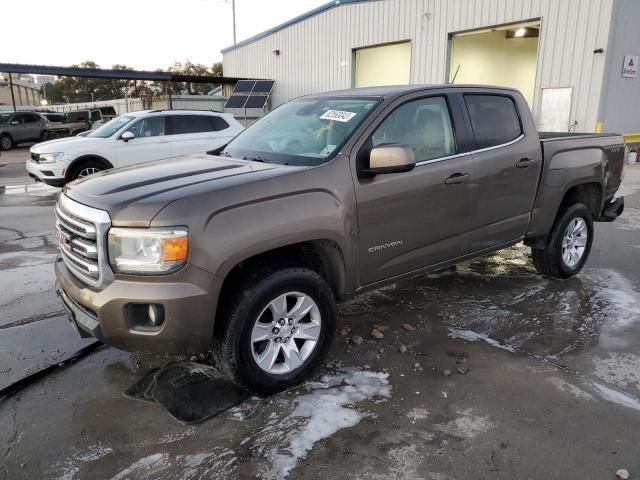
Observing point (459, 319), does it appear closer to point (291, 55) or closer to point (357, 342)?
point (357, 342)

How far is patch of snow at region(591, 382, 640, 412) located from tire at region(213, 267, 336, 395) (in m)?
1.75

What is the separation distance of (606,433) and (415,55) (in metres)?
16.9

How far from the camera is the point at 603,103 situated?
1345 centimetres

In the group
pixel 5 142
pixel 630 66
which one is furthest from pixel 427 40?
pixel 5 142

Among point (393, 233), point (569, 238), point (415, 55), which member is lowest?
point (569, 238)

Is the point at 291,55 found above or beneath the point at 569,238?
above

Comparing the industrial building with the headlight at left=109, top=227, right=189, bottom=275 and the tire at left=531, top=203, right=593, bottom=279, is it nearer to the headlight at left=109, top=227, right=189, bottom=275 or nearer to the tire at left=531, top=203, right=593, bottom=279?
the tire at left=531, top=203, right=593, bottom=279

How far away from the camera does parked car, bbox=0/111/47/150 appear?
23.3 m

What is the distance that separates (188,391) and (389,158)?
194 centimetres

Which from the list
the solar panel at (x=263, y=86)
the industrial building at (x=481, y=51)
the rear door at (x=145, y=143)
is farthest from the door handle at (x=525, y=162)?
the solar panel at (x=263, y=86)

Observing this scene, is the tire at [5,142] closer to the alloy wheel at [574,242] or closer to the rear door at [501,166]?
the rear door at [501,166]

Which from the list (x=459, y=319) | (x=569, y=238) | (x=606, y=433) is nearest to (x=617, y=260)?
(x=569, y=238)

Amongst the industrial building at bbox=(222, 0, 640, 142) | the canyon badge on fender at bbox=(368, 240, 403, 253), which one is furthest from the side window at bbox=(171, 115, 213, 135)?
the canyon badge on fender at bbox=(368, 240, 403, 253)

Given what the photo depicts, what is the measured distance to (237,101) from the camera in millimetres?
23531
